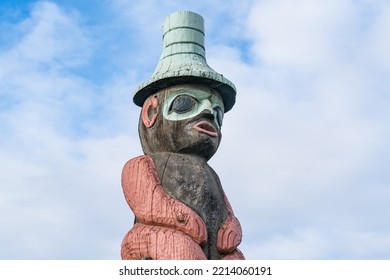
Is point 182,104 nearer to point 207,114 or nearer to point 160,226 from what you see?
point 207,114

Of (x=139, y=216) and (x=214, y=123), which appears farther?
(x=214, y=123)

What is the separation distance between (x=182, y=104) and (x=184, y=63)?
0.53 meters

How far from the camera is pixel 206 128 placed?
784 cm

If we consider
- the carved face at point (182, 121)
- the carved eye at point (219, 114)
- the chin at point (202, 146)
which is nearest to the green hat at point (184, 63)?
the carved face at point (182, 121)

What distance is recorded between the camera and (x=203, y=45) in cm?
847

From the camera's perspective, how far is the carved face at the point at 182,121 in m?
7.78

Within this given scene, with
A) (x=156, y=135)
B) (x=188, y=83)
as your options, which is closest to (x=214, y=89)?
(x=188, y=83)

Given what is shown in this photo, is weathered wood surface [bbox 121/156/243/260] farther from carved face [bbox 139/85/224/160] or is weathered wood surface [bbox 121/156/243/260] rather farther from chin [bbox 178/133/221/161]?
chin [bbox 178/133/221/161]

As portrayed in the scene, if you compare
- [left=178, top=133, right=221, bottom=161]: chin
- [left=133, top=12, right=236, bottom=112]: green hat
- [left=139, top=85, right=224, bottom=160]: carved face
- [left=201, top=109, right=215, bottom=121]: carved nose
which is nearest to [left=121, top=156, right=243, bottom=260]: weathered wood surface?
[left=139, top=85, right=224, bottom=160]: carved face

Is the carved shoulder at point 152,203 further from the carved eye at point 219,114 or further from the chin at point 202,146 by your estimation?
the carved eye at point 219,114

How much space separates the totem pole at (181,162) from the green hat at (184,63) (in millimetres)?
12
